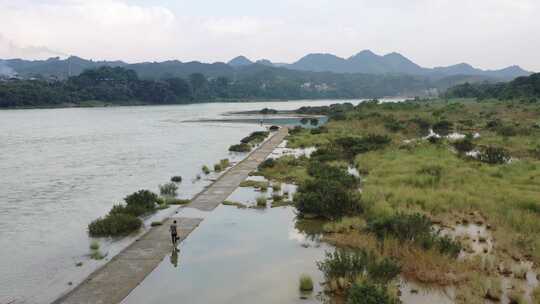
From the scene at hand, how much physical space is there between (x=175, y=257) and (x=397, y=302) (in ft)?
34.1

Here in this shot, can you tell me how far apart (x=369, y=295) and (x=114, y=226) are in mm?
16194

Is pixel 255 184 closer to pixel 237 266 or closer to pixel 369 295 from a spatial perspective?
pixel 237 266

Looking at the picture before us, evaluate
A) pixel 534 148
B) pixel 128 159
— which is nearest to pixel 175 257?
pixel 128 159

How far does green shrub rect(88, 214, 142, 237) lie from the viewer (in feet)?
81.8

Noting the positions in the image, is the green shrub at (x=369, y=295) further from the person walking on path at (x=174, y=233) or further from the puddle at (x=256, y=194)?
the puddle at (x=256, y=194)

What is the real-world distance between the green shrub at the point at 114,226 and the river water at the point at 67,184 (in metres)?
0.76

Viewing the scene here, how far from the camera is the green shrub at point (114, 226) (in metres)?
24.9

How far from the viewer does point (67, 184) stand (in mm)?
40594

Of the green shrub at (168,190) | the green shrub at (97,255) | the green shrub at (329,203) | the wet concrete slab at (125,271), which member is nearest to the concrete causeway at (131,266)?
the wet concrete slab at (125,271)

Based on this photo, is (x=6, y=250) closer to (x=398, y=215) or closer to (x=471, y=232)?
(x=398, y=215)

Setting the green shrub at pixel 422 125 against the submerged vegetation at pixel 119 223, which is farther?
the green shrub at pixel 422 125

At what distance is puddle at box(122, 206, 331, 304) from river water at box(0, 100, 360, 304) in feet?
13.2

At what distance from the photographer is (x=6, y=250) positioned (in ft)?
76.4

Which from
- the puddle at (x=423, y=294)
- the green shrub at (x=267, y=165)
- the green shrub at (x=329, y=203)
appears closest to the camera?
the puddle at (x=423, y=294)
